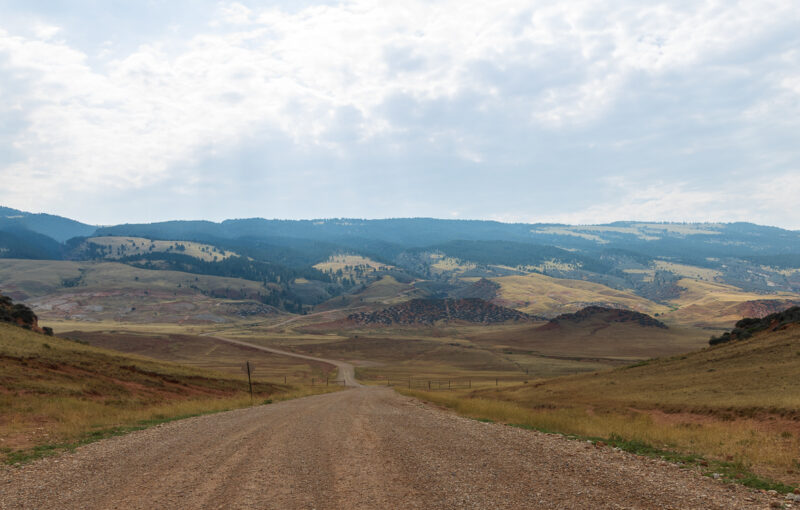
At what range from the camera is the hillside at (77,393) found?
1653 centimetres

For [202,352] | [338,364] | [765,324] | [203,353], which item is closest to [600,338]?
[338,364]

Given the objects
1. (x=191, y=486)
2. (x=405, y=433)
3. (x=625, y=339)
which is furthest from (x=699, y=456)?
(x=625, y=339)

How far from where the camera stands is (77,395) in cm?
2342

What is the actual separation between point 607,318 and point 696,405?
159m

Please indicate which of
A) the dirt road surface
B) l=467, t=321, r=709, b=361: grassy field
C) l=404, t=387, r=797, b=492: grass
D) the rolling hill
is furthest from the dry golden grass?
l=467, t=321, r=709, b=361: grassy field

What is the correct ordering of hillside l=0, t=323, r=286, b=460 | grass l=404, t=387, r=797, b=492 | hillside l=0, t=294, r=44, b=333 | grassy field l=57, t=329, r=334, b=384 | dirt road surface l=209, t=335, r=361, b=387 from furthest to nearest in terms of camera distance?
grassy field l=57, t=329, r=334, b=384 → dirt road surface l=209, t=335, r=361, b=387 → hillside l=0, t=294, r=44, b=333 → hillside l=0, t=323, r=286, b=460 → grass l=404, t=387, r=797, b=492

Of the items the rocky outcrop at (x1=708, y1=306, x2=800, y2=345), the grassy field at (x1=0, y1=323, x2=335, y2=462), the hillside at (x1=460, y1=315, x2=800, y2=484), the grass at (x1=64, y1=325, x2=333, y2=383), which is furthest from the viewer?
the grass at (x1=64, y1=325, x2=333, y2=383)

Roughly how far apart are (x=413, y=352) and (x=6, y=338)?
362ft

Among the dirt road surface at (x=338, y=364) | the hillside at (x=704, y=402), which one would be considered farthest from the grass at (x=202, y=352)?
the hillside at (x=704, y=402)

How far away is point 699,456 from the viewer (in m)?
12.4

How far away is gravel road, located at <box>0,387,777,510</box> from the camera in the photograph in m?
8.53

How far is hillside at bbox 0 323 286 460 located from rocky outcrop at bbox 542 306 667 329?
14856cm

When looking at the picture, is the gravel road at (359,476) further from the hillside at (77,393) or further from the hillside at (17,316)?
the hillside at (17,316)

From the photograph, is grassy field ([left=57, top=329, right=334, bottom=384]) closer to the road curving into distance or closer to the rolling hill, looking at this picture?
the rolling hill
